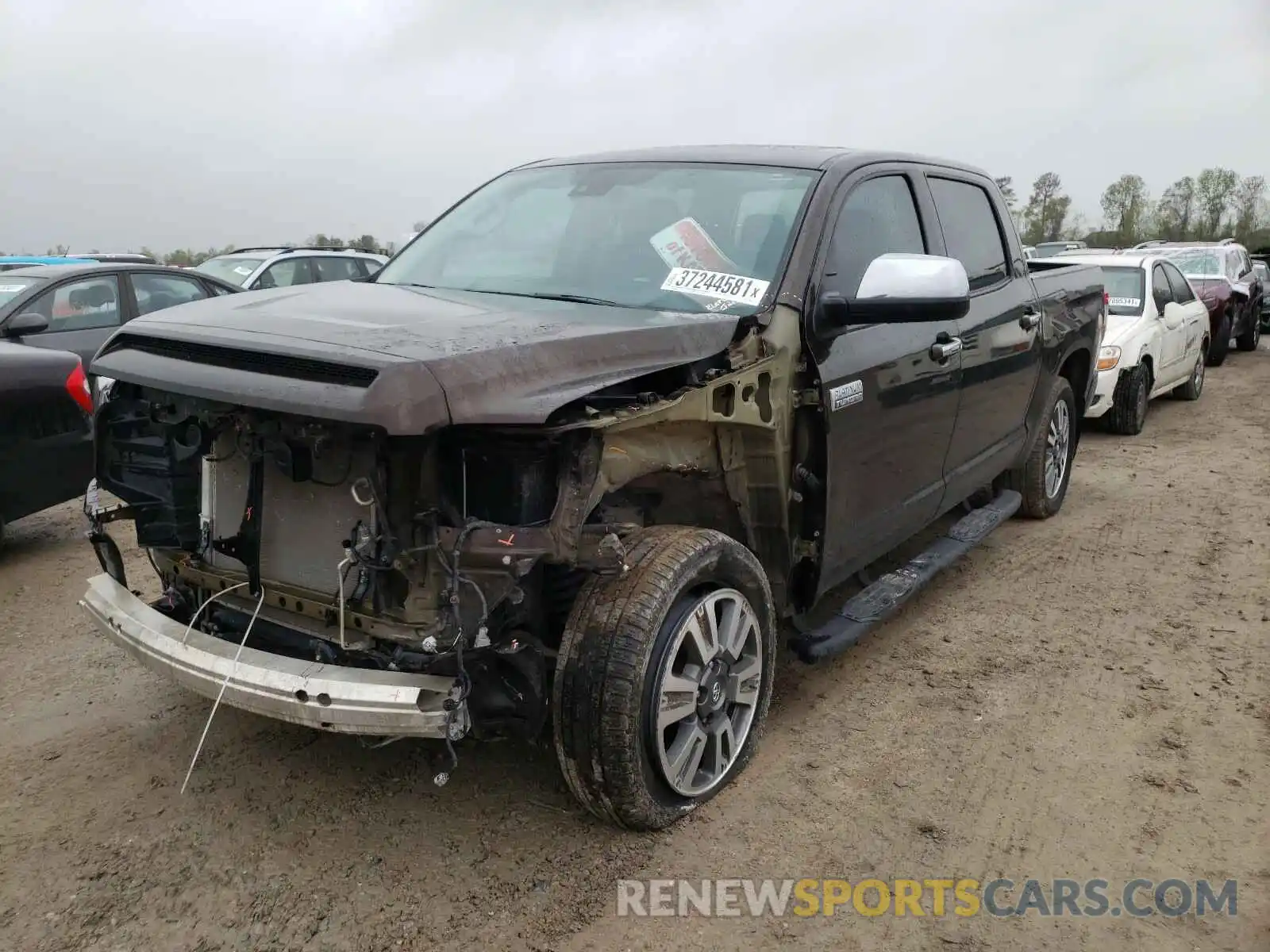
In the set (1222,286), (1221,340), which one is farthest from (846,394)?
(1221,340)

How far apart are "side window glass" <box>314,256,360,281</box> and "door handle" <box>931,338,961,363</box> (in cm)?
849

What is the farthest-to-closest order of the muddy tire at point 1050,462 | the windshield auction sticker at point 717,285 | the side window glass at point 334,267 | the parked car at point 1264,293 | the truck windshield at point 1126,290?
the parked car at point 1264,293, the side window glass at point 334,267, the truck windshield at point 1126,290, the muddy tire at point 1050,462, the windshield auction sticker at point 717,285

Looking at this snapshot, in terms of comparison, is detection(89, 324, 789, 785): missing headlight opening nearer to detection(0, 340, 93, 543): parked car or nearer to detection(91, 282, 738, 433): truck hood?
detection(91, 282, 738, 433): truck hood

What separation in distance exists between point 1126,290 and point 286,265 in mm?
8646

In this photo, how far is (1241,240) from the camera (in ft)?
119

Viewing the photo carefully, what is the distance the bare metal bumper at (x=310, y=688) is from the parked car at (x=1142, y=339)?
25.2ft

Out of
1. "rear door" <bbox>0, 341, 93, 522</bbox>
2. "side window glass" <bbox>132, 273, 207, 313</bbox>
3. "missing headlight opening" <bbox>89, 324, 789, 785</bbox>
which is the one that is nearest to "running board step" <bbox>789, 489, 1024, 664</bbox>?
"missing headlight opening" <bbox>89, 324, 789, 785</bbox>

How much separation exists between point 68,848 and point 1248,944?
317 centimetres

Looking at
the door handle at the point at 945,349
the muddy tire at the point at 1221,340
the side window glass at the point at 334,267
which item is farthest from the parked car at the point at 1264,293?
the door handle at the point at 945,349

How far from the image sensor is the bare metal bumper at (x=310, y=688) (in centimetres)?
244

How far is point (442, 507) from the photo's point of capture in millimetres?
2555

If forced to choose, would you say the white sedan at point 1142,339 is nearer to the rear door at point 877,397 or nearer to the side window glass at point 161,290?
the rear door at point 877,397

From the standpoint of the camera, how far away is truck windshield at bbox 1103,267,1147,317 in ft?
30.7

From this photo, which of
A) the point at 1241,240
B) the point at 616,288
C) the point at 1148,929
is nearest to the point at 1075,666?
the point at 1148,929
